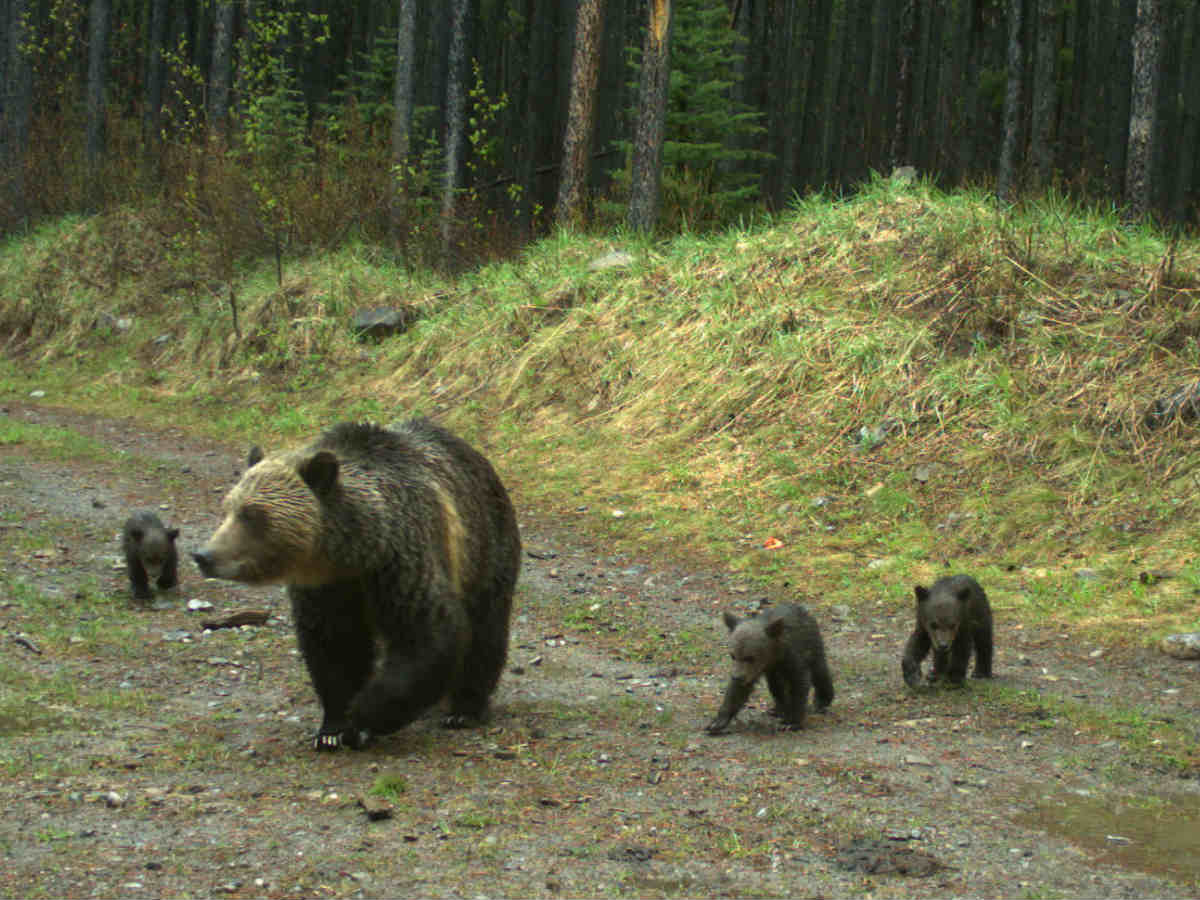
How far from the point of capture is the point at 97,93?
977 inches

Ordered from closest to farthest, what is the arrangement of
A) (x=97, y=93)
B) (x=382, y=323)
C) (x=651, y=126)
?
1. (x=651, y=126)
2. (x=382, y=323)
3. (x=97, y=93)

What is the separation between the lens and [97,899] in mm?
3652

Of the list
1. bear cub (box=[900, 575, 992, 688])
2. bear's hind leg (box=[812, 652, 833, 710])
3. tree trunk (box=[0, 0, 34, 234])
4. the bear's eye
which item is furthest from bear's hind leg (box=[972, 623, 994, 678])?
tree trunk (box=[0, 0, 34, 234])

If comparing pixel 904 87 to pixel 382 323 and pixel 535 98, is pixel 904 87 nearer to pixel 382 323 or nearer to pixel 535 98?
pixel 382 323

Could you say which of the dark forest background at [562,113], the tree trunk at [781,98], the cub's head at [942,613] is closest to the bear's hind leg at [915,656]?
the cub's head at [942,613]

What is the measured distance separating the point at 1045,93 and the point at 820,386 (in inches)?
467

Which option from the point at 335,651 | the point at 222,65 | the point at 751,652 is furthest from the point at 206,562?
the point at 222,65

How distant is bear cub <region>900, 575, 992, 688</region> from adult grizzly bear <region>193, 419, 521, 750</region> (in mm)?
2255

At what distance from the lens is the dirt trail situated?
13.1ft

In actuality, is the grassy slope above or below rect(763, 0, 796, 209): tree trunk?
below

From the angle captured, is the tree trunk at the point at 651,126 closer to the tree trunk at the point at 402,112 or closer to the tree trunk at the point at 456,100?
the tree trunk at the point at 456,100

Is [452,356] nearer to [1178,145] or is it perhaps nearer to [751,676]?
[751,676]

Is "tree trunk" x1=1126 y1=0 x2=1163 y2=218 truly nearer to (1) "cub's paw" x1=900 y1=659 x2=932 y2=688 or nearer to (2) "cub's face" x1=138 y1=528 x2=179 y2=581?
(1) "cub's paw" x1=900 y1=659 x2=932 y2=688

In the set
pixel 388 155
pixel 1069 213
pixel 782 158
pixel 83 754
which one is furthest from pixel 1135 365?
pixel 782 158
